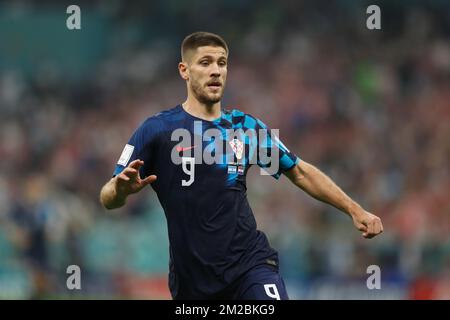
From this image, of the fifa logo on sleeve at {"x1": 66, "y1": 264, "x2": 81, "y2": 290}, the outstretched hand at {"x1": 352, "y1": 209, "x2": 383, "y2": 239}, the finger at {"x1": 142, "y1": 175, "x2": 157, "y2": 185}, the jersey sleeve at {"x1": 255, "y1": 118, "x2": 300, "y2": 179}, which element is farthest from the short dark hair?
the fifa logo on sleeve at {"x1": 66, "y1": 264, "x2": 81, "y2": 290}

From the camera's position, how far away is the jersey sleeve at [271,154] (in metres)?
7.68

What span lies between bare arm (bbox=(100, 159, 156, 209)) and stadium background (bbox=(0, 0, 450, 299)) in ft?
25.1

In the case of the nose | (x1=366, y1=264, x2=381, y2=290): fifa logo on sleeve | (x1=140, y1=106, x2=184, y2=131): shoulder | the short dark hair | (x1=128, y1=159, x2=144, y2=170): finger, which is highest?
the short dark hair

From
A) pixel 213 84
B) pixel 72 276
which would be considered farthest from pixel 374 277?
pixel 213 84

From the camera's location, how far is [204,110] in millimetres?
7523

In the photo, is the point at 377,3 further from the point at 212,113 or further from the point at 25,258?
the point at 212,113

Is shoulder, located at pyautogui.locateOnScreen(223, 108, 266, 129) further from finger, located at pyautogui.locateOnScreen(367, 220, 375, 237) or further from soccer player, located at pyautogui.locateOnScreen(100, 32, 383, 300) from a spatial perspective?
finger, located at pyautogui.locateOnScreen(367, 220, 375, 237)

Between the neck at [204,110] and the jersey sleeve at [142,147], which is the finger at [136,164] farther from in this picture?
the neck at [204,110]

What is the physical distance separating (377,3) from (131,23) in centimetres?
512

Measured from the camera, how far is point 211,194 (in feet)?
24.0

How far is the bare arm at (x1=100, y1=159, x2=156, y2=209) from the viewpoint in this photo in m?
6.71

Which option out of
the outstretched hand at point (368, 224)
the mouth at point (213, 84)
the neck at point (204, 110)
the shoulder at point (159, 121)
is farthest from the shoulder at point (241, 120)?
the outstretched hand at point (368, 224)

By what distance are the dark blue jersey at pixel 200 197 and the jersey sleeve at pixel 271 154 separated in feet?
0.64
